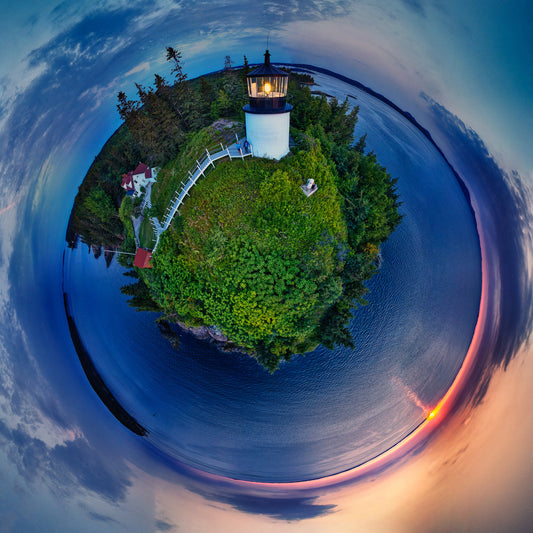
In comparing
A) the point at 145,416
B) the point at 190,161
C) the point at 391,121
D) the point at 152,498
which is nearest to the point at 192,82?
the point at 190,161

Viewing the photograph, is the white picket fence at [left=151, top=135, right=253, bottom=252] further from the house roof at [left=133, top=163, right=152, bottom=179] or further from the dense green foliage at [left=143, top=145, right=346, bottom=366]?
the house roof at [left=133, top=163, right=152, bottom=179]

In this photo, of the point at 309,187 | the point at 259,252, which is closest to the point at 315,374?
the point at 259,252

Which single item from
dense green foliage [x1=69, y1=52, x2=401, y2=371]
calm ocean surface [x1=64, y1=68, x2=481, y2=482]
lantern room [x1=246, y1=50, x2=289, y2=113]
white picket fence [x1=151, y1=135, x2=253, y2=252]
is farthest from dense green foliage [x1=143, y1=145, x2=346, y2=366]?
calm ocean surface [x1=64, y1=68, x2=481, y2=482]

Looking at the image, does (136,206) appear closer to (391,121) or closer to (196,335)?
(196,335)

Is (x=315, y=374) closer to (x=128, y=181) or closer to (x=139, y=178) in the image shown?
(x=139, y=178)

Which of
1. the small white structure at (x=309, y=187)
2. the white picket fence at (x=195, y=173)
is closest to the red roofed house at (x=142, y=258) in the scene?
the white picket fence at (x=195, y=173)

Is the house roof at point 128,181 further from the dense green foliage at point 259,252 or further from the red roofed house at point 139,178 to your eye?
the dense green foliage at point 259,252
